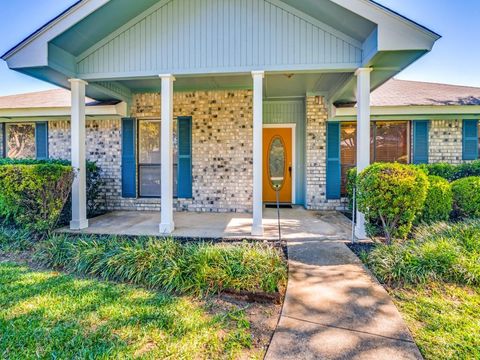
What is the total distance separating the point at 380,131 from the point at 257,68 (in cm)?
450

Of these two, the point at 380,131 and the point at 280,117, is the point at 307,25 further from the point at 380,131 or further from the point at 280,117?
the point at 380,131

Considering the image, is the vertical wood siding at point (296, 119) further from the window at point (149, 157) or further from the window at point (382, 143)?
the window at point (149, 157)

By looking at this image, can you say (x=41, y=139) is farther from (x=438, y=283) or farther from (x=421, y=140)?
(x=421, y=140)

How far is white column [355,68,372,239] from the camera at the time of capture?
15.5ft

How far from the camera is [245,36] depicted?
4840mm

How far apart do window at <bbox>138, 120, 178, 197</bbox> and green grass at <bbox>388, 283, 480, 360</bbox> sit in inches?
246

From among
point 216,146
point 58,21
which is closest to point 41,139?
point 58,21

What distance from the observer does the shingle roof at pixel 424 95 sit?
6.96 m

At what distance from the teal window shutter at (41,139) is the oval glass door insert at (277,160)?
6486 millimetres

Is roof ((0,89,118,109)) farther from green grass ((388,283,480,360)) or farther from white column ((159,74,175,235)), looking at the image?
green grass ((388,283,480,360))

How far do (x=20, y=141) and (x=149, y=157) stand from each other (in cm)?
424

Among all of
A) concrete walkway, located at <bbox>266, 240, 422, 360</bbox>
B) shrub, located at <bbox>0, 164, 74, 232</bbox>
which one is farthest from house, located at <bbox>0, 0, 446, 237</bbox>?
concrete walkway, located at <bbox>266, 240, 422, 360</bbox>

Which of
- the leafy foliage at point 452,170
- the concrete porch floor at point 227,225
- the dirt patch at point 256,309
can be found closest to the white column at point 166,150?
the concrete porch floor at point 227,225

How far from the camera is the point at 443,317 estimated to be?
98.0 inches
